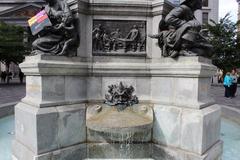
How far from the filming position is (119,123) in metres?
4.59

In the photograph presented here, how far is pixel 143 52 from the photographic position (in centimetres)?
546

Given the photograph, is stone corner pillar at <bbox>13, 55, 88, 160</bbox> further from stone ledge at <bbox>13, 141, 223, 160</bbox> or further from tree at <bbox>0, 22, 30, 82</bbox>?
tree at <bbox>0, 22, 30, 82</bbox>

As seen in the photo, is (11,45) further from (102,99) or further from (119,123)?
(119,123)

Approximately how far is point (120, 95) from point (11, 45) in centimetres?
2717

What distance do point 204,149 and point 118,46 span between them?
251 centimetres

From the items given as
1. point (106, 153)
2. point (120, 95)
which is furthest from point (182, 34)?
point (106, 153)

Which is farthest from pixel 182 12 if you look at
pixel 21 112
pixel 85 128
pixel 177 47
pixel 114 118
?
pixel 21 112

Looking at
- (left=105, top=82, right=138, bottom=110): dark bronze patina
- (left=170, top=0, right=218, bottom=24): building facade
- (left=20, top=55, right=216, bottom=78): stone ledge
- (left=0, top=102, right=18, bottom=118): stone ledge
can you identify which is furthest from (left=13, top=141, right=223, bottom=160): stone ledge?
(left=170, top=0, right=218, bottom=24): building facade

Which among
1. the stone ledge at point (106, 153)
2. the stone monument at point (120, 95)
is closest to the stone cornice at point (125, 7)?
the stone monument at point (120, 95)

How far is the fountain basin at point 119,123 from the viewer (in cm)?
449

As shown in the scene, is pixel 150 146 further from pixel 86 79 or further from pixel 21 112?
pixel 21 112

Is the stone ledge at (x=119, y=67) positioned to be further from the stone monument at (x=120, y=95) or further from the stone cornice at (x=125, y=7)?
the stone cornice at (x=125, y=7)

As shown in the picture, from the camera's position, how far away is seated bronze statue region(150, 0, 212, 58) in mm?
4766

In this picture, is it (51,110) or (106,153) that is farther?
(106,153)
